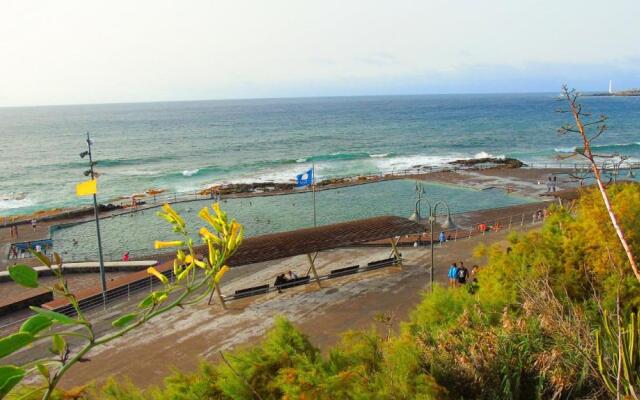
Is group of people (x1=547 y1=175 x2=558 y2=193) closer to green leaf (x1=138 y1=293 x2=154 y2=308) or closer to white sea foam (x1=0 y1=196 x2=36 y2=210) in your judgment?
green leaf (x1=138 y1=293 x2=154 y2=308)

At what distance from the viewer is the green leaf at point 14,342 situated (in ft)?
4.45

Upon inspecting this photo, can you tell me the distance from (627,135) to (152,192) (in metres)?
79.2

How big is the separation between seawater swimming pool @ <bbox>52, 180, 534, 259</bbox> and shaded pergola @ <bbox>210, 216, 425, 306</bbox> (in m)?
15.1

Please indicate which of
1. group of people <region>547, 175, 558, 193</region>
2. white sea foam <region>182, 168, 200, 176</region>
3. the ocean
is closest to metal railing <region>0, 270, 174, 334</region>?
group of people <region>547, 175, 558, 193</region>

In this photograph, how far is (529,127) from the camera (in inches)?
4060

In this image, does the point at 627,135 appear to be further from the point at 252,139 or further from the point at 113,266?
the point at 113,266

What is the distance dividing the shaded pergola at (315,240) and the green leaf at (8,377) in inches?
506

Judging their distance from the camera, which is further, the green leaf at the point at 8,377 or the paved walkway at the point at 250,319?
the paved walkway at the point at 250,319

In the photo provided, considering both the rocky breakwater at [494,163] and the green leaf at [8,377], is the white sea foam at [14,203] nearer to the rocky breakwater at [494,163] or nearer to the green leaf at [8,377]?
the rocky breakwater at [494,163]

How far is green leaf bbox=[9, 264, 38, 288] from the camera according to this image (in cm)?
145

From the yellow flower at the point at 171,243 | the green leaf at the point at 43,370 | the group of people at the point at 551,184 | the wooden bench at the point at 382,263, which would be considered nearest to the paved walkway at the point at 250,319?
the wooden bench at the point at 382,263

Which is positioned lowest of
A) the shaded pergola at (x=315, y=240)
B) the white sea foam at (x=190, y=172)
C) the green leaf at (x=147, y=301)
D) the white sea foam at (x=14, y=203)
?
the white sea foam at (x=14, y=203)

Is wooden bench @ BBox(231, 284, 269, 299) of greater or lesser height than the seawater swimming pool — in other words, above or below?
above

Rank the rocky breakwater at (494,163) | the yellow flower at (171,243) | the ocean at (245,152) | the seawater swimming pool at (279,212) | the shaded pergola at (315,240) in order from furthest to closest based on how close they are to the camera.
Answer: the ocean at (245,152) < the rocky breakwater at (494,163) < the seawater swimming pool at (279,212) < the shaded pergola at (315,240) < the yellow flower at (171,243)
